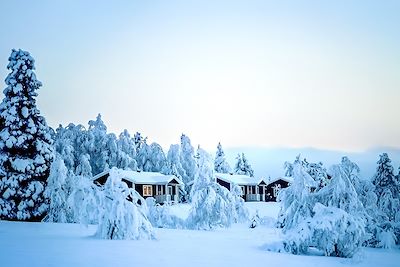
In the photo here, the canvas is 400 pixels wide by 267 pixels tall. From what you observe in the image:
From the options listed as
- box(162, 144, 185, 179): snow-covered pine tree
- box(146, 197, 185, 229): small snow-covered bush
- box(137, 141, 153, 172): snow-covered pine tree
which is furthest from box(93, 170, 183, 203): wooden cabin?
box(137, 141, 153, 172): snow-covered pine tree

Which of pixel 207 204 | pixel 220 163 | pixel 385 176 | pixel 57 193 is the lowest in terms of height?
pixel 207 204

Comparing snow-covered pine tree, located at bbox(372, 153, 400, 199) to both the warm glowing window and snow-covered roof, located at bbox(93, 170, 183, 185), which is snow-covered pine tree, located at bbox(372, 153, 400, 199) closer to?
snow-covered roof, located at bbox(93, 170, 183, 185)

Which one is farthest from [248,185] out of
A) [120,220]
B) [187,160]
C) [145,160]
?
[120,220]

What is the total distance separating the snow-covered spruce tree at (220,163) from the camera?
299 feet

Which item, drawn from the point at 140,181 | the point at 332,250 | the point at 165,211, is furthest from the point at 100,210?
the point at 140,181

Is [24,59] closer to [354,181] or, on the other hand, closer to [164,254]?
[164,254]

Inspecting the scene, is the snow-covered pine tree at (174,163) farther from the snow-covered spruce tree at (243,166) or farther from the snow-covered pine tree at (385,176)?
the snow-covered pine tree at (385,176)

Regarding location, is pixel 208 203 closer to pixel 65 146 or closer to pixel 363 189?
pixel 363 189

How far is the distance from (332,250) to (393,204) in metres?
17.6

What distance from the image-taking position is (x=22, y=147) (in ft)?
83.3

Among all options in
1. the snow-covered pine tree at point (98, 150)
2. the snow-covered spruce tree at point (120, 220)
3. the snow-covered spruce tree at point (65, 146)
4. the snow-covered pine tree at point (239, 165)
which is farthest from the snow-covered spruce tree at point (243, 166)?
the snow-covered spruce tree at point (120, 220)

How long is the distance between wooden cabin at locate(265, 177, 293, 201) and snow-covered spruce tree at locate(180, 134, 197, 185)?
14.9 m

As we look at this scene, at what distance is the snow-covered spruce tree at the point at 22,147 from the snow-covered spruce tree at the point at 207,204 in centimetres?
1221

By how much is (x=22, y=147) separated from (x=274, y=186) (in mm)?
51961
